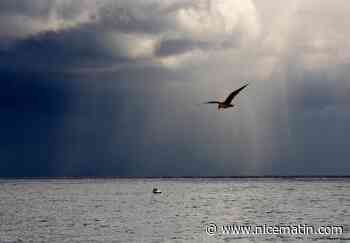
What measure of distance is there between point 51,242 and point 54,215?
2441 cm

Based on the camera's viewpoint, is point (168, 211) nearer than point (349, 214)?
No

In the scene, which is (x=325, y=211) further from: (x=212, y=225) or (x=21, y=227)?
(x=21, y=227)

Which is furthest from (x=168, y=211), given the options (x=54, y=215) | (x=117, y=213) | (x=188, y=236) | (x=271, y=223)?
(x=188, y=236)

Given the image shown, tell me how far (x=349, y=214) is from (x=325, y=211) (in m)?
4.80

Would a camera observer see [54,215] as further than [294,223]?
Yes

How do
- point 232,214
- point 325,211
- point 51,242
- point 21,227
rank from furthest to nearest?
point 325,211, point 232,214, point 21,227, point 51,242

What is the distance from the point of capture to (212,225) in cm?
5803

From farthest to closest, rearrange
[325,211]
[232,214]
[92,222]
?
1. [325,211]
2. [232,214]
3. [92,222]

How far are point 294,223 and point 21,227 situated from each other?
77.4ft

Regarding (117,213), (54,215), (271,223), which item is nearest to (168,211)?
(117,213)

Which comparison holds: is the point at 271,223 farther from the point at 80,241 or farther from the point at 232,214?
the point at 80,241

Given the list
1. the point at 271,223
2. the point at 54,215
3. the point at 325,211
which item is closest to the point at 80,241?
the point at 271,223

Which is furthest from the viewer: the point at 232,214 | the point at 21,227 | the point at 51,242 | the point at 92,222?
the point at 232,214

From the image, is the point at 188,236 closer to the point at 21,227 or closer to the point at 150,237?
A: the point at 150,237
